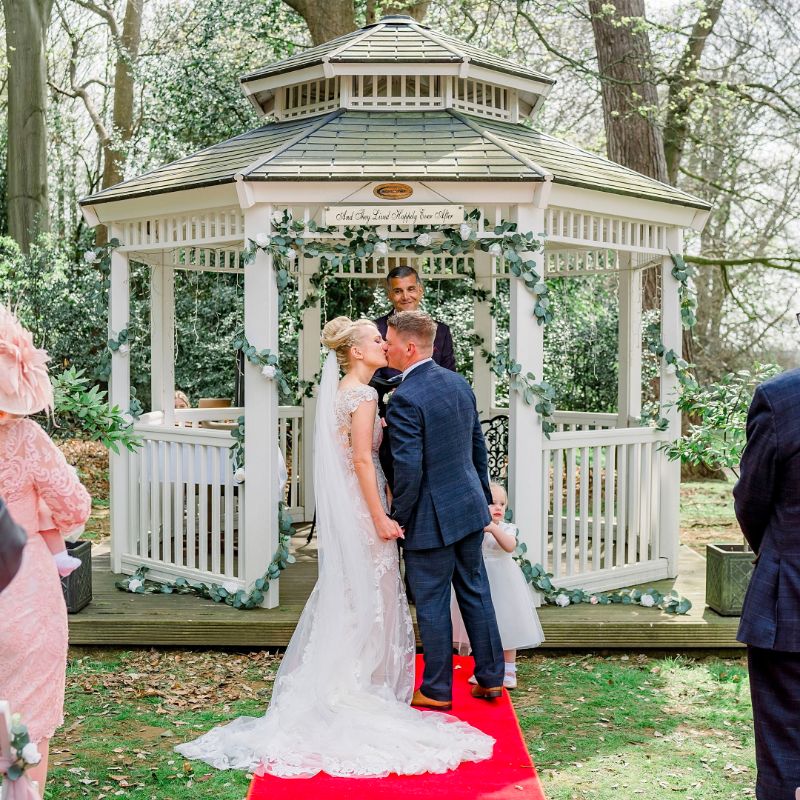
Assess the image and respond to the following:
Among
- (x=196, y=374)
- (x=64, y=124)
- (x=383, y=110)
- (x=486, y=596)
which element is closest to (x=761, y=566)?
(x=486, y=596)

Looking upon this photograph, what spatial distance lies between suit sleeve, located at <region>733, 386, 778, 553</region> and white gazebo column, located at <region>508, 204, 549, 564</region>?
3.20m

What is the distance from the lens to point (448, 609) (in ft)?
16.9

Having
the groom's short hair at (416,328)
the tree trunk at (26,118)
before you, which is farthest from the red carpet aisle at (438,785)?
the tree trunk at (26,118)

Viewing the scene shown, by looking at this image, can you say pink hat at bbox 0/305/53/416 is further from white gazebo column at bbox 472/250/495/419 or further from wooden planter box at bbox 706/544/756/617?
white gazebo column at bbox 472/250/495/419

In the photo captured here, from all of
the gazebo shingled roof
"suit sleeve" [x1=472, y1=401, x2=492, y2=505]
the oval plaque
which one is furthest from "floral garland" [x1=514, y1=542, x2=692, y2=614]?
the gazebo shingled roof

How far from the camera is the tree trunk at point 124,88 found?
16.7 meters

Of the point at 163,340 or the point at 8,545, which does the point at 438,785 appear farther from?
the point at 163,340

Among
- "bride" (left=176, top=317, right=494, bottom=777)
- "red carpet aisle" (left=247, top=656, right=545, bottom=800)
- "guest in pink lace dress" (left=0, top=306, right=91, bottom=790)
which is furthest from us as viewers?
"bride" (left=176, top=317, right=494, bottom=777)

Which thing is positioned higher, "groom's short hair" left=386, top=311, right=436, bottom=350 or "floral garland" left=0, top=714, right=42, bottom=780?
"groom's short hair" left=386, top=311, right=436, bottom=350

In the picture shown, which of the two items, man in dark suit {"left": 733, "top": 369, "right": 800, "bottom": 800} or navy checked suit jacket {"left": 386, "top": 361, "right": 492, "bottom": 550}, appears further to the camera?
navy checked suit jacket {"left": 386, "top": 361, "right": 492, "bottom": 550}

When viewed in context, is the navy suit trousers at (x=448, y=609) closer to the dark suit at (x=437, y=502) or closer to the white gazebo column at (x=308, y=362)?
the dark suit at (x=437, y=502)

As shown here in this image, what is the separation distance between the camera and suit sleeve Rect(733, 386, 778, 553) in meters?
3.09

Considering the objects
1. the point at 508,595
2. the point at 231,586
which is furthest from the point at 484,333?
the point at 508,595

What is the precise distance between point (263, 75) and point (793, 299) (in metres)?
14.2
